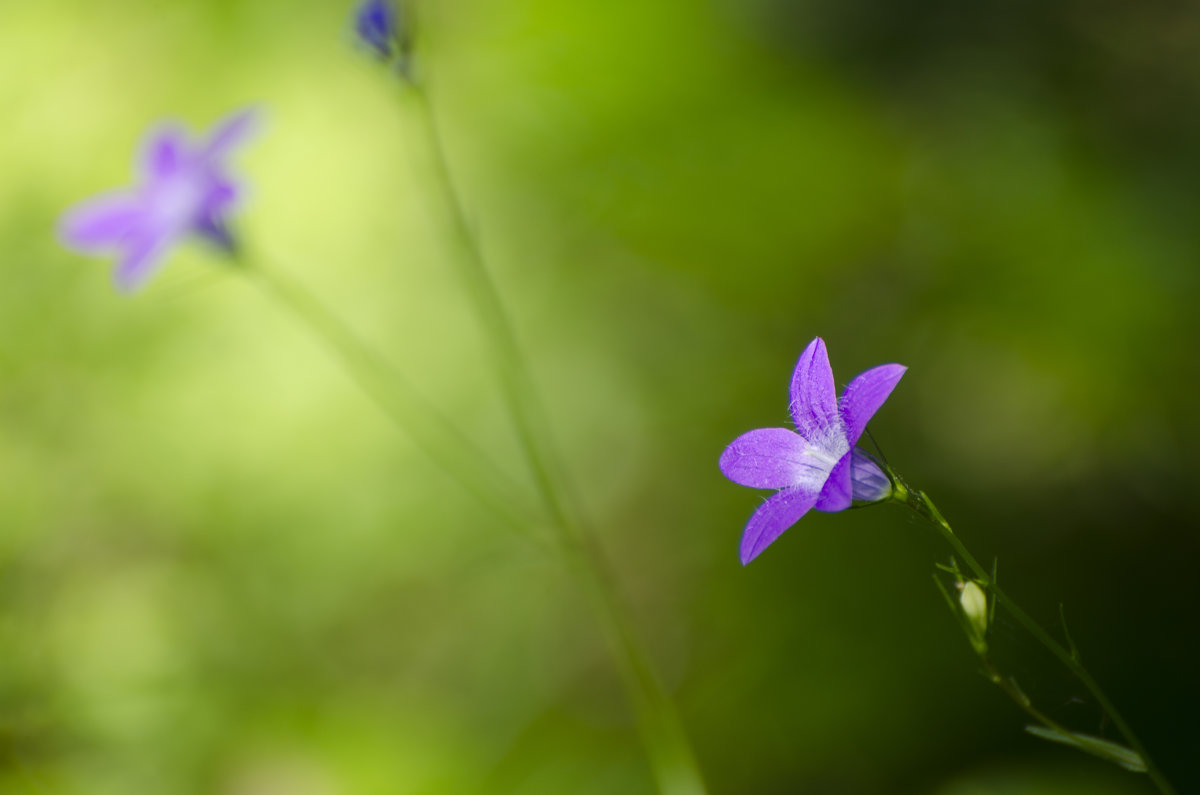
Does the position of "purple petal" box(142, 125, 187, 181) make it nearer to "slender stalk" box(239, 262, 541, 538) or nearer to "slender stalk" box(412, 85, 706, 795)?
"slender stalk" box(412, 85, 706, 795)

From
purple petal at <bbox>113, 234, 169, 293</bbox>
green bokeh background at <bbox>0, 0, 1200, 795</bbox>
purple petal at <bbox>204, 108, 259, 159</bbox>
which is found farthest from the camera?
green bokeh background at <bbox>0, 0, 1200, 795</bbox>

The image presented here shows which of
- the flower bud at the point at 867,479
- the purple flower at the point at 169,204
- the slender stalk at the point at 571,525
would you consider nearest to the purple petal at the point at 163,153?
the purple flower at the point at 169,204

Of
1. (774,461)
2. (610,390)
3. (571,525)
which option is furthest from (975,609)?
(610,390)

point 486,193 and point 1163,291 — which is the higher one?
point 486,193

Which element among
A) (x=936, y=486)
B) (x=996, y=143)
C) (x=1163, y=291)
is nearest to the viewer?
(x=936, y=486)

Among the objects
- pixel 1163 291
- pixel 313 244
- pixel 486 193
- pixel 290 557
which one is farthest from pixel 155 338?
pixel 1163 291

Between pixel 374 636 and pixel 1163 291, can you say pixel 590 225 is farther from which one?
pixel 1163 291

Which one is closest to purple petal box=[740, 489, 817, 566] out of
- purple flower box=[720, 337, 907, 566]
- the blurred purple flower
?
purple flower box=[720, 337, 907, 566]
